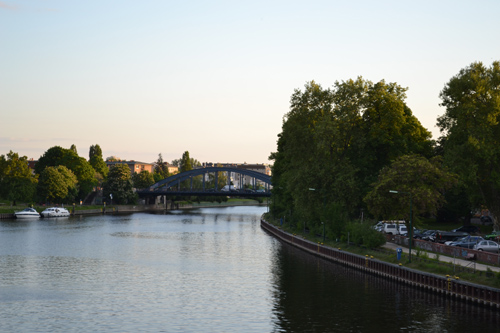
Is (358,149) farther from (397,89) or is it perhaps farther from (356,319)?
(356,319)

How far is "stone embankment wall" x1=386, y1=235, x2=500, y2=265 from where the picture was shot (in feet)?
192

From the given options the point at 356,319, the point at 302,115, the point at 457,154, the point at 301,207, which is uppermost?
the point at 302,115

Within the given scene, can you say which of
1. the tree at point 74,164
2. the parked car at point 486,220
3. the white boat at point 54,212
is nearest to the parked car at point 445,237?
the parked car at point 486,220

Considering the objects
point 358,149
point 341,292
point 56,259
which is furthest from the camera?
point 358,149

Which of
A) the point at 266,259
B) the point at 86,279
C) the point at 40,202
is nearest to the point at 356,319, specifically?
the point at 86,279

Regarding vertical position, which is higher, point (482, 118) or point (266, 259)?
point (482, 118)

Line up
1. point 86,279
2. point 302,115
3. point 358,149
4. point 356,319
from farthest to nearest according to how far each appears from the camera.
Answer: point 302,115 < point 358,149 < point 86,279 < point 356,319

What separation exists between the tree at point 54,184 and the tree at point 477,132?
111779mm

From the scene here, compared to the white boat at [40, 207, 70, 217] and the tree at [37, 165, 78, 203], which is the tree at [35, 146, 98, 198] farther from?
the white boat at [40, 207, 70, 217]

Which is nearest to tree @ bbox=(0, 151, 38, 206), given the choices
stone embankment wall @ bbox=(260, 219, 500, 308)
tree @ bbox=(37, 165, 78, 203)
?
tree @ bbox=(37, 165, 78, 203)

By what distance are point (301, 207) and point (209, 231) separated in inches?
1629

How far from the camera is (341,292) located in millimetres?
57156

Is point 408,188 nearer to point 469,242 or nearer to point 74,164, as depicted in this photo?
point 469,242

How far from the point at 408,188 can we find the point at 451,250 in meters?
10.8
